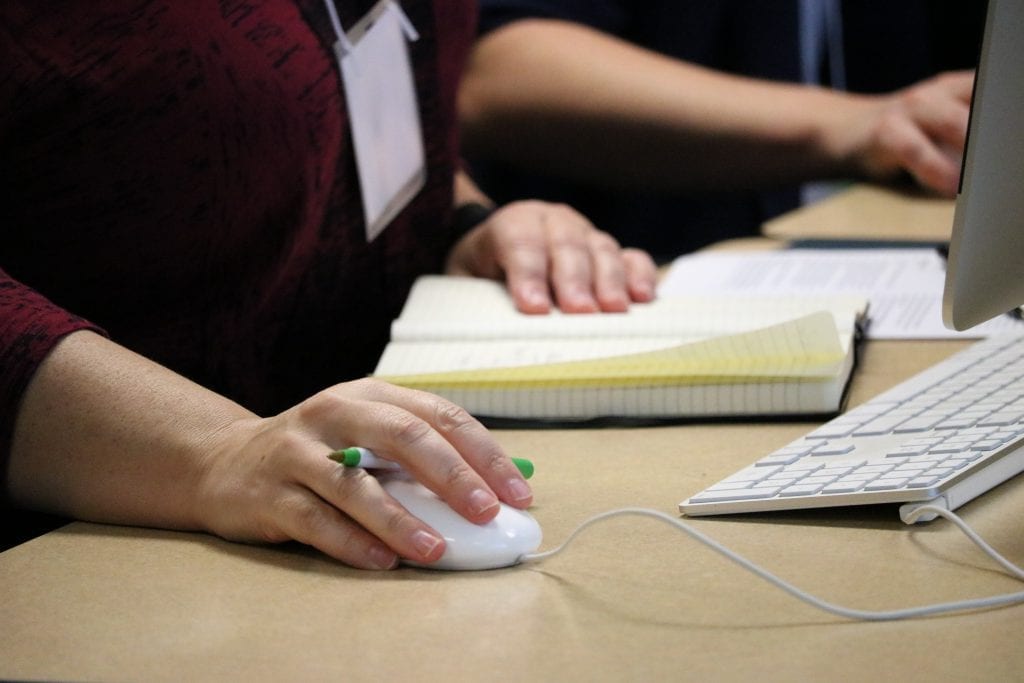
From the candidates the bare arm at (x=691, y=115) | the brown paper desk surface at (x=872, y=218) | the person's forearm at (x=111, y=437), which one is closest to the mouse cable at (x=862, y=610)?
the person's forearm at (x=111, y=437)

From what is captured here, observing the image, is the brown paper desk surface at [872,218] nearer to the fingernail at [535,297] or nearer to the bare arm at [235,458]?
the fingernail at [535,297]

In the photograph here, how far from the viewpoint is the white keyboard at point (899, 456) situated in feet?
2.16

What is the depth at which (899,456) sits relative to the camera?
0.70m

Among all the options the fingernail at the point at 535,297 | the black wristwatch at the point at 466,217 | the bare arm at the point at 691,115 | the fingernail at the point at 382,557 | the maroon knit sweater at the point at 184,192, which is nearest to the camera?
the fingernail at the point at 382,557

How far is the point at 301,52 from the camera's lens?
3.10 feet

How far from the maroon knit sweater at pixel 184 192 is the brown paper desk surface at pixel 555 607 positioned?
15 cm

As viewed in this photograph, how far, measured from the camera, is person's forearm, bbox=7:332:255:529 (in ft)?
2.25

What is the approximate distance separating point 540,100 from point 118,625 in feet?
3.76

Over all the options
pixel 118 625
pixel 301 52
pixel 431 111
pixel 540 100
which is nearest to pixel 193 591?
pixel 118 625

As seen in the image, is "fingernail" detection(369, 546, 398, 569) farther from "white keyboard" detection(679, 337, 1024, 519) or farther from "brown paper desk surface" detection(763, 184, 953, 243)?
"brown paper desk surface" detection(763, 184, 953, 243)

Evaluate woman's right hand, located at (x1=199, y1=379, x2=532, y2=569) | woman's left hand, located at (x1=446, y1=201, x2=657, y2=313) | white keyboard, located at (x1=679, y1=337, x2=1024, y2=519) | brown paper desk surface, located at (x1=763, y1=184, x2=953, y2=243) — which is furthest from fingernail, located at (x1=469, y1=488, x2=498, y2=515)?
brown paper desk surface, located at (x1=763, y1=184, x2=953, y2=243)

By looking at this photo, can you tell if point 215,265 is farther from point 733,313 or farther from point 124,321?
point 733,313

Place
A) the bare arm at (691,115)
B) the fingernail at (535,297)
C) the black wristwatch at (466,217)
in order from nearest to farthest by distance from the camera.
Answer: the fingernail at (535,297), the black wristwatch at (466,217), the bare arm at (691,115)

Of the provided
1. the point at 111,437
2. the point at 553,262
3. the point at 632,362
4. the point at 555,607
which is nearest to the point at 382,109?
the point at 553,262
